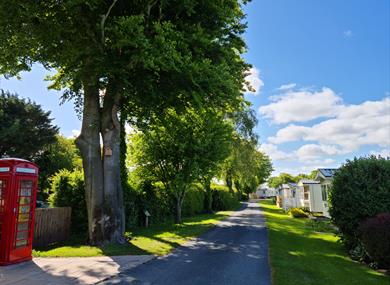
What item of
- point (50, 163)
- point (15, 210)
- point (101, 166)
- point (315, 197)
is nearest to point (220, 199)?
point (315, 197)

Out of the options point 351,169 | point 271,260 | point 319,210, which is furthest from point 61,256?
point 319,210

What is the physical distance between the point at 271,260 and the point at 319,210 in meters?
25.3

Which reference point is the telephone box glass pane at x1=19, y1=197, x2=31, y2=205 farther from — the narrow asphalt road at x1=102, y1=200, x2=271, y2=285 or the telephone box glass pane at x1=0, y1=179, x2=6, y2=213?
the narrow asphalt road at x1=102, y1=200, x2=271, y2=285

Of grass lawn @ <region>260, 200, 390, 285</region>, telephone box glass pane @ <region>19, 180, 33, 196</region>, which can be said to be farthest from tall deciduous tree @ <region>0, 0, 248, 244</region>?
grass lawn @ <region>260, 200, 390, 285</region>

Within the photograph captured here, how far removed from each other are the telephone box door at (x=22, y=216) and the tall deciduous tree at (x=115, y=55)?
2.57m

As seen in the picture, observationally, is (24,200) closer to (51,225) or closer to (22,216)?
(22,216)

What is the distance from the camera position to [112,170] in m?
12.6

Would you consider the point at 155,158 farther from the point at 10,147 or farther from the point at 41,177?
the point at 41,177

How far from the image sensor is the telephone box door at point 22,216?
9047 millimetres

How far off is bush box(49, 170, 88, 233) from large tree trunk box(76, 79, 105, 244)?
106 inches

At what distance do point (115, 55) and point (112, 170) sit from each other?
431 centimetres

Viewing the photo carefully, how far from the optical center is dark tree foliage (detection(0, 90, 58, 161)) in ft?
101

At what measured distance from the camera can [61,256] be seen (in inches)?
400

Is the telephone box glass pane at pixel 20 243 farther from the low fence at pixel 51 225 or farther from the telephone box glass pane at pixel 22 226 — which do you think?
the low fence at pixel 51 225
